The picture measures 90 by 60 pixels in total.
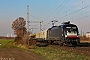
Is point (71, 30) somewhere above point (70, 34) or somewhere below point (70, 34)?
above

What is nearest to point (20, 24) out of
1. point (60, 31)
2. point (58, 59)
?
point (60, 31)

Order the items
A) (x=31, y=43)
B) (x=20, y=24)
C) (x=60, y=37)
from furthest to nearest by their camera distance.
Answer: (x=20, y=24), (x=31, y=43), (x=60, y=37)

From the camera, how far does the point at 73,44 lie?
34062 millimetres

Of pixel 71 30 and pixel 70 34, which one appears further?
pixel 71 30

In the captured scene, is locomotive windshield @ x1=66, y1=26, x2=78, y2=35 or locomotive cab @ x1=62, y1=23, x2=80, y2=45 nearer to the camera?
locomotive cab @ x1=62, y1=23, x2=80, y2=45

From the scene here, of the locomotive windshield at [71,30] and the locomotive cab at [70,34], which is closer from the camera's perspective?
the locomotive cab at [70,34]

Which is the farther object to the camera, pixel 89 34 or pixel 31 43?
pixel 89 34

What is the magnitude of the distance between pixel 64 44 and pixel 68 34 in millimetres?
2112

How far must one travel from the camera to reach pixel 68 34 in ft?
110

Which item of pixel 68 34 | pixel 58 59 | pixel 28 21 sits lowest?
pixel 58 59

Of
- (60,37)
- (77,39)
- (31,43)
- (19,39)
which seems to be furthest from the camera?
(19,39)

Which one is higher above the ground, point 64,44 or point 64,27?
point 64,27

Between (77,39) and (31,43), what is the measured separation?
11663 millimetres

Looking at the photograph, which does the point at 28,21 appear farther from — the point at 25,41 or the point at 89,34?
the point at 89,34
